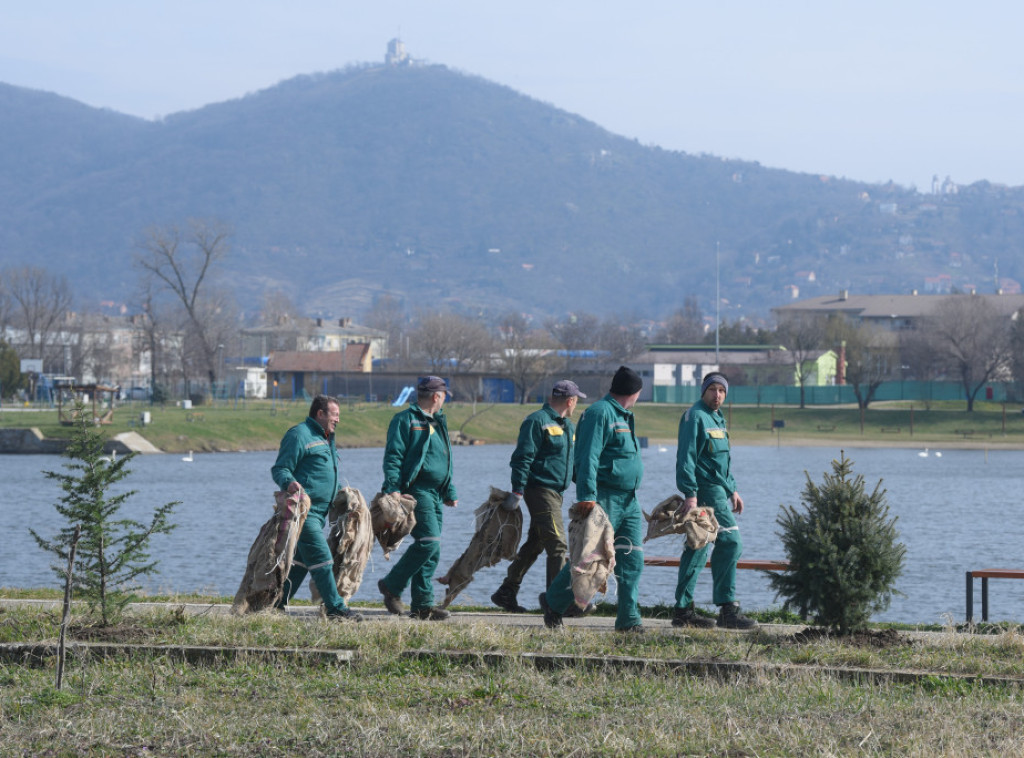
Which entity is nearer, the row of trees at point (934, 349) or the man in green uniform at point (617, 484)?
the man in green uniform at point (617, 484)

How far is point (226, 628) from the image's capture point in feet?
35.6

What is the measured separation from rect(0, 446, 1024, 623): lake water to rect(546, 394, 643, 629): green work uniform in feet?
13.1

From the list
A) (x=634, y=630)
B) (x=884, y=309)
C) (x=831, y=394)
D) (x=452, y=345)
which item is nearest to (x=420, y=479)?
(x=634, y=630)

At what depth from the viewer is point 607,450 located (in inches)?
456

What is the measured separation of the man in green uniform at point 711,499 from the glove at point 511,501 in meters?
1.48

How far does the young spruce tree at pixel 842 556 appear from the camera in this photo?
34.6 ft

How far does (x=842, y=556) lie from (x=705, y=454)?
182 centimetres

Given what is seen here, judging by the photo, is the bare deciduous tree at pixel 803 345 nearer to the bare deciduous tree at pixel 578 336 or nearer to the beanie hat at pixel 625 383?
the bare deciduous tree at pixel 578 336

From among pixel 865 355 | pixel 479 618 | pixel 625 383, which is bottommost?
pixel 479 618

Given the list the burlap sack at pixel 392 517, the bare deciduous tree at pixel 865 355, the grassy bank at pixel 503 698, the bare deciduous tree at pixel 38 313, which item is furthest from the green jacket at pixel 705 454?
the bare deciduous tree at pixel 38 313

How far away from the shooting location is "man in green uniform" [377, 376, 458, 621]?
1225cm

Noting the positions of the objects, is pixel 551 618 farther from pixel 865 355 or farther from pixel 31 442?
pixel 865 355

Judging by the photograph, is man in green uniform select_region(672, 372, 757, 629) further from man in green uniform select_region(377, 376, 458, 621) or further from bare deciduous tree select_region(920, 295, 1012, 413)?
bare deciduous tree select_region(920, 295, 1012, 413)

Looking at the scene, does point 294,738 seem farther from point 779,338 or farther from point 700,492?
point 779,338
